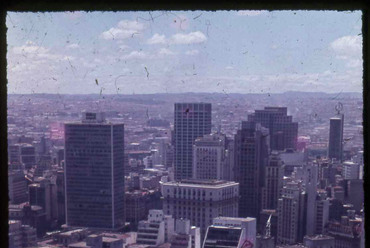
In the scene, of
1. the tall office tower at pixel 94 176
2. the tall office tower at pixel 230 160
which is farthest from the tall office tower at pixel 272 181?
the tall office tower at pixel 94 176

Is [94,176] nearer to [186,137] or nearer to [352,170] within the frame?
[186,137]

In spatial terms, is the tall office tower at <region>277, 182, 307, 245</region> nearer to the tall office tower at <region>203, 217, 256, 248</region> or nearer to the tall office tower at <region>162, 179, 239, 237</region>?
the tall office tower at <region>203, 217, 256, 248</region>

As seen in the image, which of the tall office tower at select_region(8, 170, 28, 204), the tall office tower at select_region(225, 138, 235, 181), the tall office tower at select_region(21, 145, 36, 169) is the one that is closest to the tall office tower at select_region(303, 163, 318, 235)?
the tall office tower at select_region(225, 138, 235, 181)

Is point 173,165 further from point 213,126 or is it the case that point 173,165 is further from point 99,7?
point 99,7

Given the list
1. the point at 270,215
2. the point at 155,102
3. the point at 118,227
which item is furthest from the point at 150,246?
the point at 155,102

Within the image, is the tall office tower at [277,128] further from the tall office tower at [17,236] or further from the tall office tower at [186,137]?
the tall office tower at [17,236]
